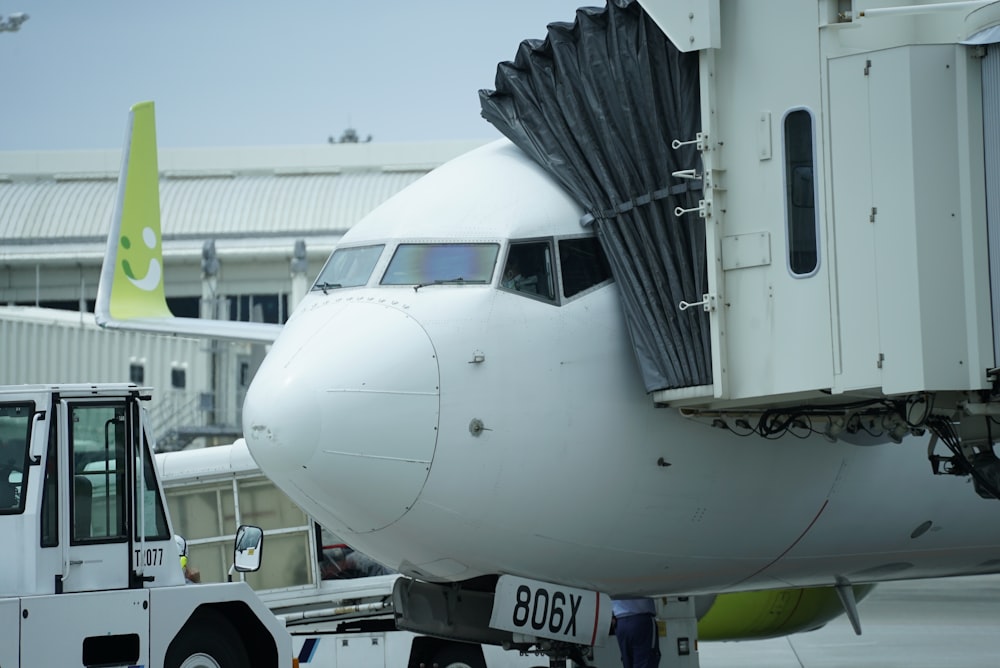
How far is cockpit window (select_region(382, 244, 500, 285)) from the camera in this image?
30.5 feet

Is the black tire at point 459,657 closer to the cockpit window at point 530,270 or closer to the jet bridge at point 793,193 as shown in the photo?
the jet bridge at point 793,193

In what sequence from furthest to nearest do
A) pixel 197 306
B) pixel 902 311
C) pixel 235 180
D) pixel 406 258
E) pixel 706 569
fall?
pixel 235 180 < pixel 197 306 < pixel 706 569 < pixel 406 258 < pixel 902 311

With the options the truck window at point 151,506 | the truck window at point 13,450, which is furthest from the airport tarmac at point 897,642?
the truck window at point 13,450

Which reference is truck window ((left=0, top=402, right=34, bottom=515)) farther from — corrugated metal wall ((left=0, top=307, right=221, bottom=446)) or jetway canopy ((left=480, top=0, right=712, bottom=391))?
corrugated metal wall ((left=0, top=307, right=221, bottom=446))

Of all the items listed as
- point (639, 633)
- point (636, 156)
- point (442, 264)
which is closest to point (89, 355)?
point (639, 633)

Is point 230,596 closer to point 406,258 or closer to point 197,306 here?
point 406,258

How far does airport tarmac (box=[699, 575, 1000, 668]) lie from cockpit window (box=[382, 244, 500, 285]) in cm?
1040

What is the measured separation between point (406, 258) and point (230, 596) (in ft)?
8.26

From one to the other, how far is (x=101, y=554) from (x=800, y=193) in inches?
196

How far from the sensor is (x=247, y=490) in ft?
53.3

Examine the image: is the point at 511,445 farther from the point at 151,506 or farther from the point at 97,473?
the point at 97,473

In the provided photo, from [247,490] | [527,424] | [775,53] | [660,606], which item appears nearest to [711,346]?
[527,424]

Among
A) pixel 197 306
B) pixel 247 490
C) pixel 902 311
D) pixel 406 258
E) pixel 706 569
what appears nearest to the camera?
pixel 902 311

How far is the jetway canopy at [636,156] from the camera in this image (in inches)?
360
